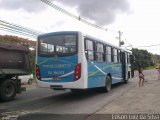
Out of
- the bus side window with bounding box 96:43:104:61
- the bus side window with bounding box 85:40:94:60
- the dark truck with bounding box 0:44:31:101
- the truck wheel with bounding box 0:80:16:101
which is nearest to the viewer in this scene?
the truck wheel with bounding box 0:80:16:101

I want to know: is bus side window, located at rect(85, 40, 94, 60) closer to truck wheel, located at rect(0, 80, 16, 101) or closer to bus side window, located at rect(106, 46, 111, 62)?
bus side window, located at rect(106, 46, 111, 62)

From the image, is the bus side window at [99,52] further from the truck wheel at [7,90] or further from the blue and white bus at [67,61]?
the truck wheel at [7,90]

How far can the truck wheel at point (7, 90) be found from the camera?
569 inches

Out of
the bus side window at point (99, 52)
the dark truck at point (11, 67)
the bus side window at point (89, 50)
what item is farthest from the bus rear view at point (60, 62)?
the bus side window at point (99, 52)

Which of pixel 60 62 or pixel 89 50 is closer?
A: pixel 60 62

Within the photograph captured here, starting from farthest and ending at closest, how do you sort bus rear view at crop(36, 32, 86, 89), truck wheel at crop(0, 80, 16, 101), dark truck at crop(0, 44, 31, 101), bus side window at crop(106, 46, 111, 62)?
bus side window at crop(106, 46, 111, 62)
dark truck at crop(0, 44, 31, 101)
truck wheel at crop(0, 80, 16, 101)
bus rear view at crop(36, 32, 86, 89)

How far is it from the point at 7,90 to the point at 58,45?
10.8 ft

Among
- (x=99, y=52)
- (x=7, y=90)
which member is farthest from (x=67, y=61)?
(x=7, y=90)

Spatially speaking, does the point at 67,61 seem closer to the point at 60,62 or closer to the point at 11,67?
the point at 60,62

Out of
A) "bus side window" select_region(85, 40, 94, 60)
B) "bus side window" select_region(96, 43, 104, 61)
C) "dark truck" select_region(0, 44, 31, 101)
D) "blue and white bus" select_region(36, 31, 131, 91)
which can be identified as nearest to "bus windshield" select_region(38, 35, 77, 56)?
"blue and white bus" select_region(36, 31, 131, 91)

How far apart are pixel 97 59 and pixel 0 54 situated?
16.3ft

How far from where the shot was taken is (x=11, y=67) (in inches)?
606

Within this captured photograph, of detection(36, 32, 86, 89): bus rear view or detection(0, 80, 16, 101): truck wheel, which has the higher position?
detection(36, 32, 86, 89): bus rear view

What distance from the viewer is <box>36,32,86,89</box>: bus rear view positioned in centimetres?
1404
